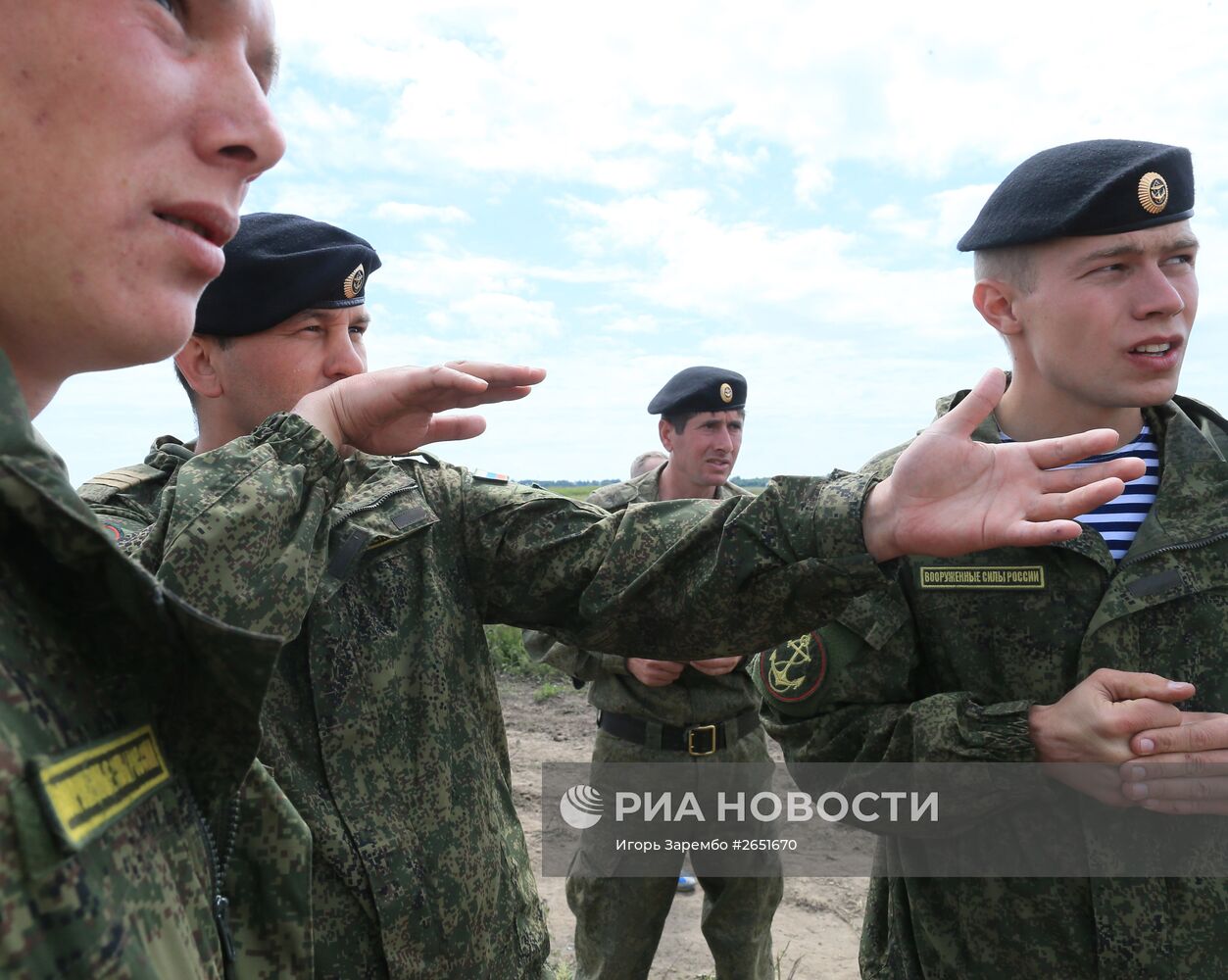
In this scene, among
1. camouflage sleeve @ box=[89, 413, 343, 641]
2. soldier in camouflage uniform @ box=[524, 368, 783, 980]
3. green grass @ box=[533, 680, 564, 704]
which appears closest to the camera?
camouflage sleeve @ box=[89, 413, 343, 641]

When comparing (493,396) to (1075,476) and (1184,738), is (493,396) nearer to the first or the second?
(1075,476)

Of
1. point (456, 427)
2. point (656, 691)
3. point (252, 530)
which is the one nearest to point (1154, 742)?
point (456, 427)

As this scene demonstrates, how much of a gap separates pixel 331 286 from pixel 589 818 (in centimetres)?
351

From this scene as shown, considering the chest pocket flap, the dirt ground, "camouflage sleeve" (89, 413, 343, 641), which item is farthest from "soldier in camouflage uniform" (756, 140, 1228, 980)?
the dirt ground

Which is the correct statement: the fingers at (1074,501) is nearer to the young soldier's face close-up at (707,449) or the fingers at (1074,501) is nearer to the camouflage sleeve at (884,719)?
the camouflage sleeve at (884,719)

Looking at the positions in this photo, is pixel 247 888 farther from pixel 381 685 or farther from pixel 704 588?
pixel 704 588

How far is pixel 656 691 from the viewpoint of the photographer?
463 cm

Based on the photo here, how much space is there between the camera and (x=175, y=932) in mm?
829

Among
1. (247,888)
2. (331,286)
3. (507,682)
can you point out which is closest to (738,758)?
(331,286)

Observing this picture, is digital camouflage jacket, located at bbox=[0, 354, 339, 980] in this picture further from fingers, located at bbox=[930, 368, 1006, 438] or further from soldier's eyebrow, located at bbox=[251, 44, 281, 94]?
fingers, located at bbox=[930, 368, 1006, 438]

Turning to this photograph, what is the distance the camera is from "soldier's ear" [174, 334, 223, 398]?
2381 mm

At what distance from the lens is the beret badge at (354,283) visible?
2402 millimetres

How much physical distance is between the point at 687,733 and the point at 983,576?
2646mm

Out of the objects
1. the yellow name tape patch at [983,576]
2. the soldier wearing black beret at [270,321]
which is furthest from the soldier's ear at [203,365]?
the yellow name tape patch at [983,576]
